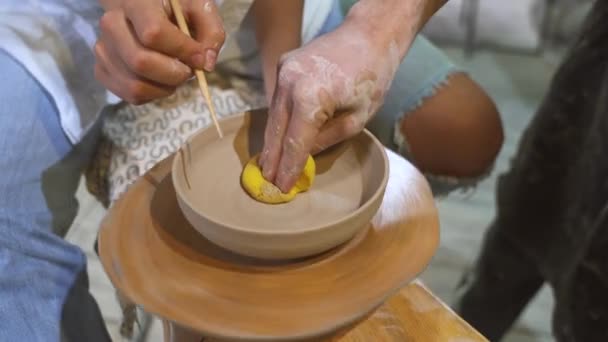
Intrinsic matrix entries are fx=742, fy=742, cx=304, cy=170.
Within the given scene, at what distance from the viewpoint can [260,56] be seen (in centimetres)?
113

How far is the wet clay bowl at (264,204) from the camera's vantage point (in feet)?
2.31

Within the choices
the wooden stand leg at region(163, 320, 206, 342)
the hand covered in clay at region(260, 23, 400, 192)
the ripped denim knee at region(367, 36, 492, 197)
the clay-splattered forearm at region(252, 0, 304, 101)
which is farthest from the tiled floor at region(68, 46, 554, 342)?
the wooden stand leg at region(163, 320, 206, 342)

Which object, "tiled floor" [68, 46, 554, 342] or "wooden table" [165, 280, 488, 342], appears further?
"tiled floor" [68, 46, 554, 342]

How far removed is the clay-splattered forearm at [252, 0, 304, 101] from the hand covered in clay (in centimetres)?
23

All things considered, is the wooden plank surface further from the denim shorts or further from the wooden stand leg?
the denim shorts

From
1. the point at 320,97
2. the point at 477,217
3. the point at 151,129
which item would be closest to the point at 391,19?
the point at 320,97

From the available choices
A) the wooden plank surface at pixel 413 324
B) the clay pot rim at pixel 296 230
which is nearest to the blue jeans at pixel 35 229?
the clay pot rim at pixel 296 230

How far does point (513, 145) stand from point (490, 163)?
36.0 inches

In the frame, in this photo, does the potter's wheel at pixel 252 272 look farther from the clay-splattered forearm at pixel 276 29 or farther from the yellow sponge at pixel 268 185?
the clay-splattered forearm at pixel 276 29

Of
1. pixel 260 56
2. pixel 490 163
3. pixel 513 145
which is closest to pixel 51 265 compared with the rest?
pixel 260 56

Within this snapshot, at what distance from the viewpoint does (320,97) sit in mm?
757

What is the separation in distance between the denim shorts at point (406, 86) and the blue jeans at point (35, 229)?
449 millimetres

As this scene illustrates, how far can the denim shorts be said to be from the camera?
1.16m

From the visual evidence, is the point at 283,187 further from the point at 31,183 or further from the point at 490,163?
the point at 490,163
